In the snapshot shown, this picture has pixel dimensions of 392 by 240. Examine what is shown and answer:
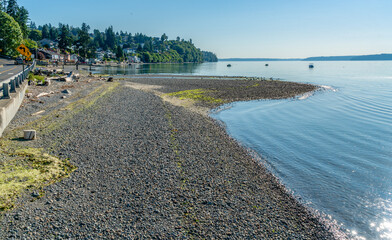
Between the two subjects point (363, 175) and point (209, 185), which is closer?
point (209, 185)

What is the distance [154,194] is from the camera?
37.4 feet

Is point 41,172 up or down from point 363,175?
up

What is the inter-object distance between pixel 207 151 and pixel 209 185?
502cm

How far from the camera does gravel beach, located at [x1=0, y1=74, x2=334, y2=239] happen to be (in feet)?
29.8

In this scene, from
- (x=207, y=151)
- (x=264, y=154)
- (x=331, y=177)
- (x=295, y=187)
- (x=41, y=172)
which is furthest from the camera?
(x=264, y=154)

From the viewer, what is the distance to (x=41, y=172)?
12.4 m

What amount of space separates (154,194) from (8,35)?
8928cm

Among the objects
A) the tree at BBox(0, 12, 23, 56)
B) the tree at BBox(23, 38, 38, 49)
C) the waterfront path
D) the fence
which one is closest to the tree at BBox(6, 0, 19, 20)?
the tree at BBox(23, 38, 38, 49)

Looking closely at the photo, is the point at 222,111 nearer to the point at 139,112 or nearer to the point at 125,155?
the point at 139,112

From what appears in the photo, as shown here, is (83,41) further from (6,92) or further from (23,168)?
(23,168)

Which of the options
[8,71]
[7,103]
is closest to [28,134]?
[7,103]

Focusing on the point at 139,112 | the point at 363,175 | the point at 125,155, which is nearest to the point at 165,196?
the point at 125,155

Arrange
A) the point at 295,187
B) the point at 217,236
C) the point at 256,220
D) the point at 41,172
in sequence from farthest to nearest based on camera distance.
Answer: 1. the point at 295,187
2. the point at 41,172
3. the point at 256,220
4. the point at 217,236

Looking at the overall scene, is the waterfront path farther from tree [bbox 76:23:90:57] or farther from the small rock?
tree [bbox 76:23:90:57]
